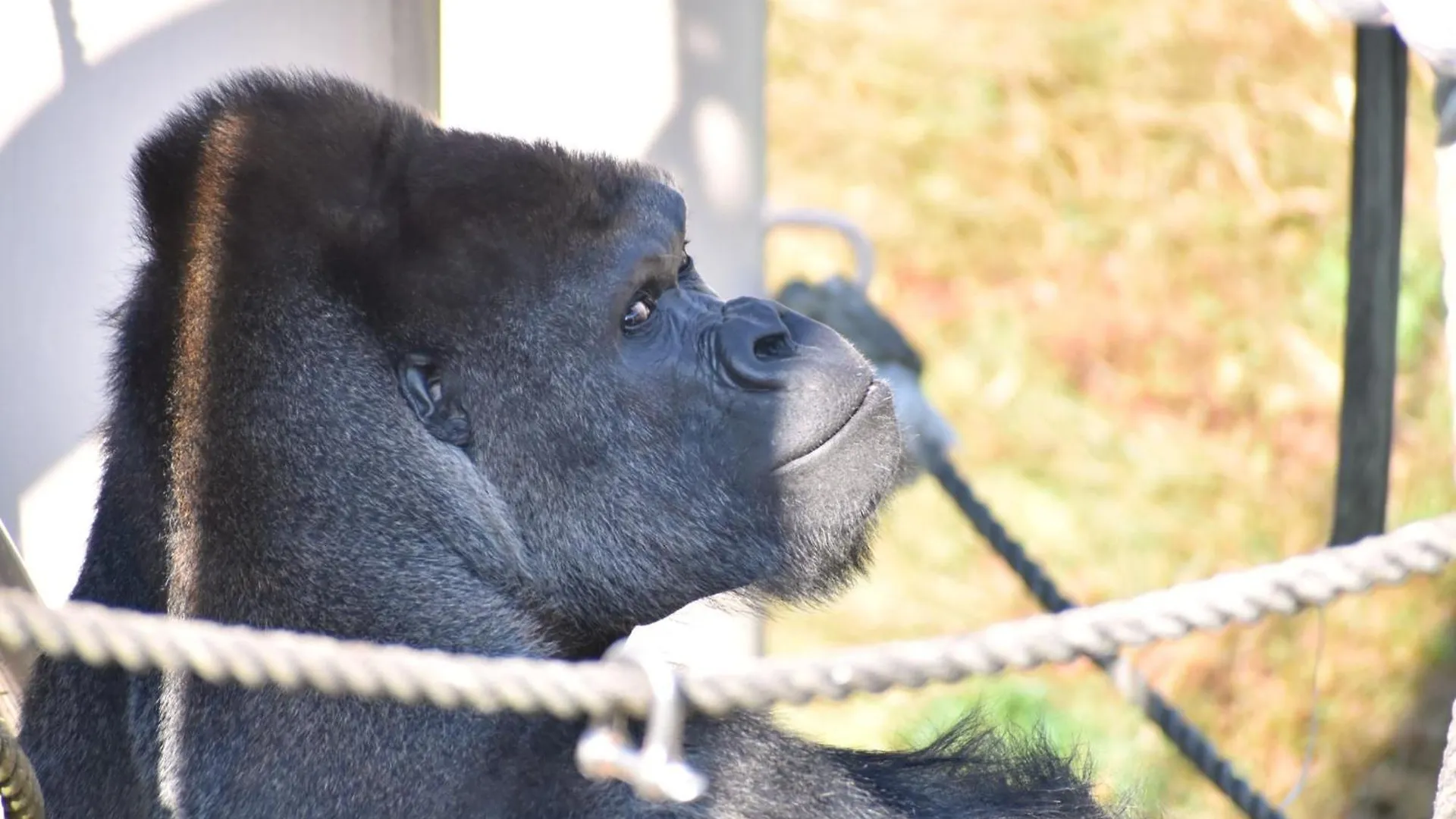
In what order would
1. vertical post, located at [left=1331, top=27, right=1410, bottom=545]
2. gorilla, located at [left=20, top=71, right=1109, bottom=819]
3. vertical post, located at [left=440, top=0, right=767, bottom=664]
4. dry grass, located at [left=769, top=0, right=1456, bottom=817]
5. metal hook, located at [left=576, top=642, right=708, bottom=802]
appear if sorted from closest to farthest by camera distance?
metal hook, located at [left=576, top=642, right=708, bottom=802], gorilla, located at [left=20, top=71, right=1109, bottom=819], vertical post, located at [left=1331, top=27, right=1410, bottom=545], vertical post, located at [left=440, top=0, right=767, bottom=664], dry grass, located at [left=769, top=0, right=1456, bottom=817]

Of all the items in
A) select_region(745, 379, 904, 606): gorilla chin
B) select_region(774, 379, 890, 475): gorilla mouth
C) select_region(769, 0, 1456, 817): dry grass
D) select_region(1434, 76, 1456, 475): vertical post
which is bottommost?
select_region(769, 0, 1456, 817): dry grass

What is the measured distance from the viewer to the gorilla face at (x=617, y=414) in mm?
2541

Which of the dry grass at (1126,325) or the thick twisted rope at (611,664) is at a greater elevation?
the thick twisted rope at (611,664)

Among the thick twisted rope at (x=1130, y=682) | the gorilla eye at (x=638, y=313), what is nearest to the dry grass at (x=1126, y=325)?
the thick twisted rope at (x=1130, y=682)

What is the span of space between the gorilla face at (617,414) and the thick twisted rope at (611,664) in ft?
3.35

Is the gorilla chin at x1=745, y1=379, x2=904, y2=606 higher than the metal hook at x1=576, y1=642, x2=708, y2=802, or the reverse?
the metal hook at x1=576, y1=642, x2=708, y2=802

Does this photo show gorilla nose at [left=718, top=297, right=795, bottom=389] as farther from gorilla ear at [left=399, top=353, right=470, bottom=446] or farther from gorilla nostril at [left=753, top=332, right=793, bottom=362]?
gorilla ear at [left=399, top=353, right=470, bottom=446]

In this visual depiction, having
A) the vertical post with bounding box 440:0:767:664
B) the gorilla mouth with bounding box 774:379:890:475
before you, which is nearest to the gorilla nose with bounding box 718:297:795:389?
the gorilla mouth with bounding box 774:379:890:475

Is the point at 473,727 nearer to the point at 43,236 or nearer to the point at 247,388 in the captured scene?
the point at 247,388

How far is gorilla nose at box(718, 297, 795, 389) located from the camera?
264 centimetres

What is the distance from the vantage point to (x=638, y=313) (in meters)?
2.72

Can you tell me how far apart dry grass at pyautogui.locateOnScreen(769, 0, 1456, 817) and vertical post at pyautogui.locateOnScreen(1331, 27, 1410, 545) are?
5.39ft

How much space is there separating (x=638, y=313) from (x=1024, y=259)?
19.0 ft

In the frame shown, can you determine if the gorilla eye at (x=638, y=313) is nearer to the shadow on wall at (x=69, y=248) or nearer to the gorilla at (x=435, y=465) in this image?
the gorilla at (x=435, y=465)
